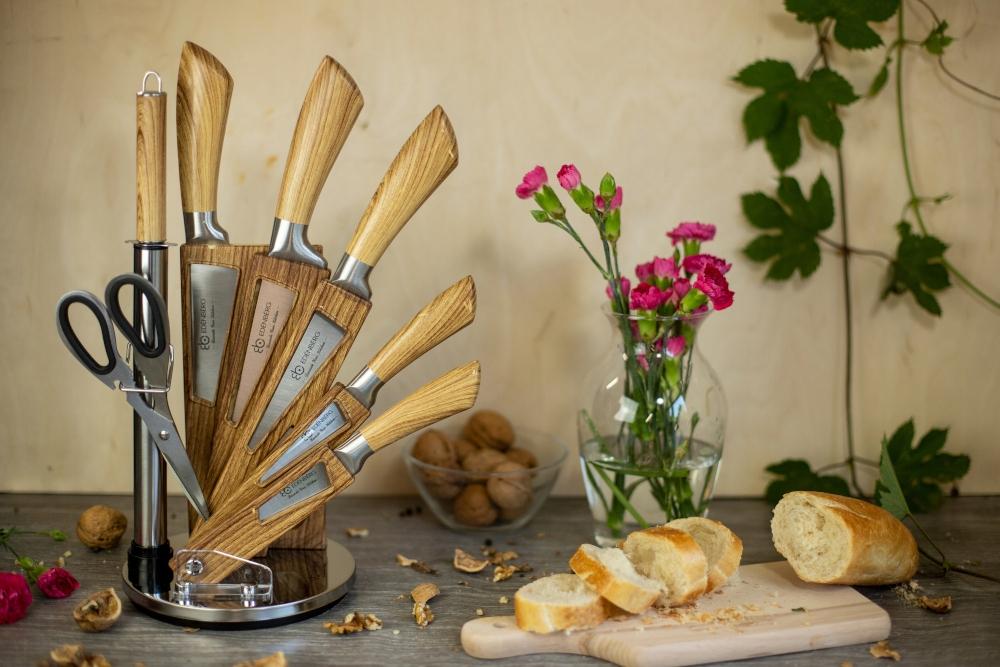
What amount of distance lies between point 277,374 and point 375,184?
0.35 m

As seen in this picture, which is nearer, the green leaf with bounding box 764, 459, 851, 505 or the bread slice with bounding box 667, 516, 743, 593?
the bread slice with bounding box 667, 516, 743, 593

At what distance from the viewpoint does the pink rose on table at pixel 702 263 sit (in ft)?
3.25

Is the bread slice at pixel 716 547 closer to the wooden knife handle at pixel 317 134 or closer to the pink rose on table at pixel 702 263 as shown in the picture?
the pink rose on table at pixel 702 263

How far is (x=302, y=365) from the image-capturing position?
0.94 meters

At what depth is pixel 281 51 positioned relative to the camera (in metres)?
1.17

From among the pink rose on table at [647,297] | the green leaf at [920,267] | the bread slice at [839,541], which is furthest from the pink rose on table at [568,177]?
the green leaf at [920,267]

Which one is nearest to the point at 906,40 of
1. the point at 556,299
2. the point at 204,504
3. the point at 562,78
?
the point at 562,78

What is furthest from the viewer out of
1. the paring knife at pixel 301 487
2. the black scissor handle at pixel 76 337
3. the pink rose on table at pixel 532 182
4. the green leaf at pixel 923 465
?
the green leaf at pixel 923 465

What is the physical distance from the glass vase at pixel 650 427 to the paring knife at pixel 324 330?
27 centimetres

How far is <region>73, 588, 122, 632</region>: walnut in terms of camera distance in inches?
33.6

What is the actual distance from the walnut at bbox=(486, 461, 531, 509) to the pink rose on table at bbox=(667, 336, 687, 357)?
0.22 m

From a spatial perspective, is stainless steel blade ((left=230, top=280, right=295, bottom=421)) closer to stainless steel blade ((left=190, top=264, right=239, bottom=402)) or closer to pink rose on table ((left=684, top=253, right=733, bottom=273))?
stainless steel blade ((left=190, top=264, right=239, bottom=402))

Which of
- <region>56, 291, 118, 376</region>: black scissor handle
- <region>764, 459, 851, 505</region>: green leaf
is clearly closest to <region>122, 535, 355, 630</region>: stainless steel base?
<region>56, 291, 118, 376</region>: black scissor handle

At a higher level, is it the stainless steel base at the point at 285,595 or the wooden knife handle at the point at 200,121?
the wooden knife handle at the point at 200,121
